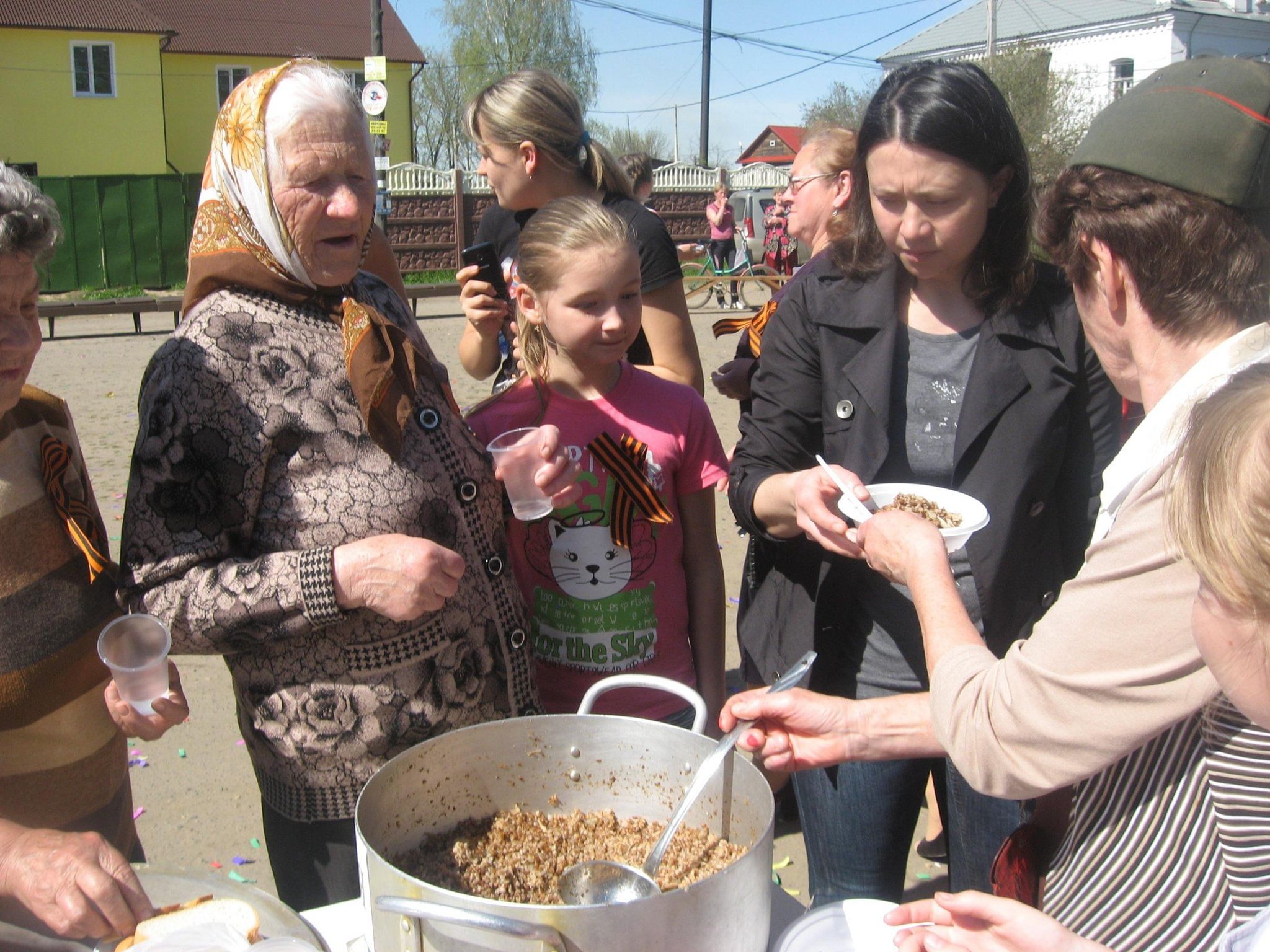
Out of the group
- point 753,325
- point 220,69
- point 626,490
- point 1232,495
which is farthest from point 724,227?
point 220,69

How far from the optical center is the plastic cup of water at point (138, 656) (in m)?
1.54

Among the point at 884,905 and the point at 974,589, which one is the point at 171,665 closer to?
the point at 884,905

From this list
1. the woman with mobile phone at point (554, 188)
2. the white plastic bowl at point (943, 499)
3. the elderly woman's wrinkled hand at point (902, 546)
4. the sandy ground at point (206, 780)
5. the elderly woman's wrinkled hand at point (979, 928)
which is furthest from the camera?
the sandy ground at point (206, 780)

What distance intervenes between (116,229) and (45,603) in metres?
21.6

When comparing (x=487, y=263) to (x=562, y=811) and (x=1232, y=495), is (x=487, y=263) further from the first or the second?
(x=1232, y=495)

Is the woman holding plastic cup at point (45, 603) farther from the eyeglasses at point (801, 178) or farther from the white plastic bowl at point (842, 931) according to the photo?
the eyeglasses at point (801, 178)

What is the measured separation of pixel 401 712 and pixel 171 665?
396 mm

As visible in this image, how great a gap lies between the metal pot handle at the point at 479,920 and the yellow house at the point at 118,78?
26.8 metres

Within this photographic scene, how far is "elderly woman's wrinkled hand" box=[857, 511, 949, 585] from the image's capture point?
1.52 meters

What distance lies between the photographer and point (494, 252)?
2.78 metres

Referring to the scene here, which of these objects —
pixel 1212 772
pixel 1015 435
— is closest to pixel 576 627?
pixel 1015 435

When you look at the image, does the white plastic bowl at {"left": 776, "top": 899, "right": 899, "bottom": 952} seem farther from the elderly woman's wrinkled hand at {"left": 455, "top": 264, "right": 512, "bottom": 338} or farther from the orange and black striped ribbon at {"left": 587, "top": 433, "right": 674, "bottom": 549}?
the elderly woman's wrinkled hand at {"left": 455, "top": 264, "right": 512, "bottom": 338}

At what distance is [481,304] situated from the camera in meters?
2.77

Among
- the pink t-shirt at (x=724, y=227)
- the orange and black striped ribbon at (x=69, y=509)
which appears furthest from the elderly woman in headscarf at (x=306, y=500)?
the pink t-shirt at (x=724, y=227)
